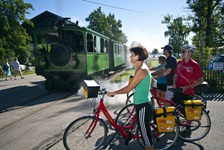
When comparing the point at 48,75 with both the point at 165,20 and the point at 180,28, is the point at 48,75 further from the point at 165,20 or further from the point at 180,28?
the point at 165,20

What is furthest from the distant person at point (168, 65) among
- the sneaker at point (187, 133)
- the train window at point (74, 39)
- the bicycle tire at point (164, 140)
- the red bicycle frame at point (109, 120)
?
the train window at point (74, 39)

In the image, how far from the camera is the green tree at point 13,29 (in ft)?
85.6

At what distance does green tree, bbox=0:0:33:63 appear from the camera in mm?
26094

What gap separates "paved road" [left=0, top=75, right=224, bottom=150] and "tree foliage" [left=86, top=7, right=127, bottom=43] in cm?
5137

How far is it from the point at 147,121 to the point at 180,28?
31.0 m

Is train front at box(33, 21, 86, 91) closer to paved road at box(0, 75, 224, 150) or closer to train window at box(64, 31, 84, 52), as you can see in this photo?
train window at box(64, 31, 84, 52)

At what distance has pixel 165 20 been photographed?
167ft

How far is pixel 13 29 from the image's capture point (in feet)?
90.9

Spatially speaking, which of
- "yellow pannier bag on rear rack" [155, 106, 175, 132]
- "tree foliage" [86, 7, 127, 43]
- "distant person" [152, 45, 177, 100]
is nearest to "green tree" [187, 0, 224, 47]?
"distant person" [152, 45, 177, 100]

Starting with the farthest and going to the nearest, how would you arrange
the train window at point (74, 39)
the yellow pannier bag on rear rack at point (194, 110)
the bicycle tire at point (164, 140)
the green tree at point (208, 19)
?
the green tree at point (208, 19) < the train window at point (74, 39) < the yellow pannier bag on rear rack at point (194, 110) < the bicycle tire at point (164, 140)

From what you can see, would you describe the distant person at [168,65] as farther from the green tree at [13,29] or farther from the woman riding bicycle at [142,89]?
the green tree at [13,29]

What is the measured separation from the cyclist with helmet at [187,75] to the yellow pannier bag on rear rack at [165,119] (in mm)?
863

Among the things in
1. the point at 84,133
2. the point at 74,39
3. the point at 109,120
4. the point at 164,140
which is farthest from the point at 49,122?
the point at 74,39

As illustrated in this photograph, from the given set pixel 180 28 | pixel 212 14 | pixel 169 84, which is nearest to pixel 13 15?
pixel 180 28
